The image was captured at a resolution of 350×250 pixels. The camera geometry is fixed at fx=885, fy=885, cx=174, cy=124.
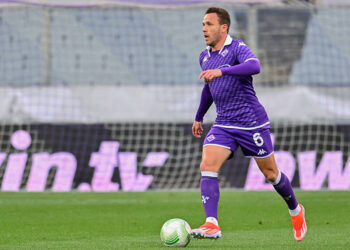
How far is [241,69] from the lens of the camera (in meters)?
7.00

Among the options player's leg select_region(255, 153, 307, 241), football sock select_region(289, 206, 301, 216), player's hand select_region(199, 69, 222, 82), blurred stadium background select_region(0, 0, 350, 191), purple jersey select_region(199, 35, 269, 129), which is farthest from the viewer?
blurred stadium background select_region(0, 0, 350, 191)

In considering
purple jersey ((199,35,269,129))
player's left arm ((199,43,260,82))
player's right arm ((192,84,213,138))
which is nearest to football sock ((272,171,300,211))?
purple jersey ((199,35,269,129))

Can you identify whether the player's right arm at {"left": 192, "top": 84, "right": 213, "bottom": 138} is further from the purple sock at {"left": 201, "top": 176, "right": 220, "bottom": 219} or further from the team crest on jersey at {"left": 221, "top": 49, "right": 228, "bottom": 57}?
the purple sock at {"left": 201, "top": 176, "right": 220, "bottom": 219}

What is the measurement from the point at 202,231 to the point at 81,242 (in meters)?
1.34

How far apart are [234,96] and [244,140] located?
0.38 m

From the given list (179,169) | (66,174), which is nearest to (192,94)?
(179,169)

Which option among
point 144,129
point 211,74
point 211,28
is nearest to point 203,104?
point 211,28

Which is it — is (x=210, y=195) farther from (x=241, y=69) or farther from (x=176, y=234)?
(x=241, y=69)

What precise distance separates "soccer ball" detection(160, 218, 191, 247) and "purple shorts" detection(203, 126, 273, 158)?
0.77 metres

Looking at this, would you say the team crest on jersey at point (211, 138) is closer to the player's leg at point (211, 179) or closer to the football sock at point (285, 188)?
the player's leg at point (211, 179)

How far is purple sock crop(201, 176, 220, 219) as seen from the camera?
22.8 ft

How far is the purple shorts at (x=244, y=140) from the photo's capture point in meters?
7.24

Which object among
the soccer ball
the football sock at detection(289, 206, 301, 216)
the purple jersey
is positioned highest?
the purple jersey

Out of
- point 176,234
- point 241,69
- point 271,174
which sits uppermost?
point 241,69
